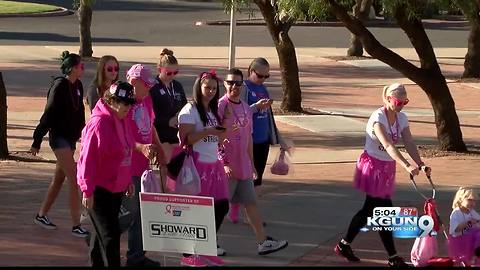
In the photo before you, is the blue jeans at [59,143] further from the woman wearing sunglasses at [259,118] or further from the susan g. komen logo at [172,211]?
the susan g. komen logo at [172,211]

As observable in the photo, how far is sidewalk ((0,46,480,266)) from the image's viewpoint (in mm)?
10422

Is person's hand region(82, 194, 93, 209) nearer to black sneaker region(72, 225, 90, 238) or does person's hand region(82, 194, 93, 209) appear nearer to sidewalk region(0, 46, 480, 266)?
sidewalk region(0, 46, 480, 266)

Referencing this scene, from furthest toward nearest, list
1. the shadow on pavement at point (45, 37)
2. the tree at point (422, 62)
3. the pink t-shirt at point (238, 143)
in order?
the shadow on pavement at point (45, 37) < the tree at point (422, 62) < the pink t-shirt at point (238, 143)

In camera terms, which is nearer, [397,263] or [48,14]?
[397,263]

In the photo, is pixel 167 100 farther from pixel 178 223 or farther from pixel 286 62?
pixel 286 62

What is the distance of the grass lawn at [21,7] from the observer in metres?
50.3

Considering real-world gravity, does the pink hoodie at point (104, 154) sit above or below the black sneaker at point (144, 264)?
above

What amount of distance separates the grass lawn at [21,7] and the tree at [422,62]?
114ft

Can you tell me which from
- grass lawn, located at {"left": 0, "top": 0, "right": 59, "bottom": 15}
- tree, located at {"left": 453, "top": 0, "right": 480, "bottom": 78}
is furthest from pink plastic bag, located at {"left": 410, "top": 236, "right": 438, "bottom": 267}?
grass lawn, located at {"left": 0, "top": 0, "right": 59, "bottom": 15}

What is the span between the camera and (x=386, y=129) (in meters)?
9.84

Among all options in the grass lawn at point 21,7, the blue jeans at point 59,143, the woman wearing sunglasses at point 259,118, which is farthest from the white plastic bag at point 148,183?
the grass lawn at point 21,7

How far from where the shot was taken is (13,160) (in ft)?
51.6

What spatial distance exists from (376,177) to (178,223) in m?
2.26

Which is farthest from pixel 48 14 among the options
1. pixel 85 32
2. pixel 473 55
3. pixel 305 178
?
pixel 305 178
